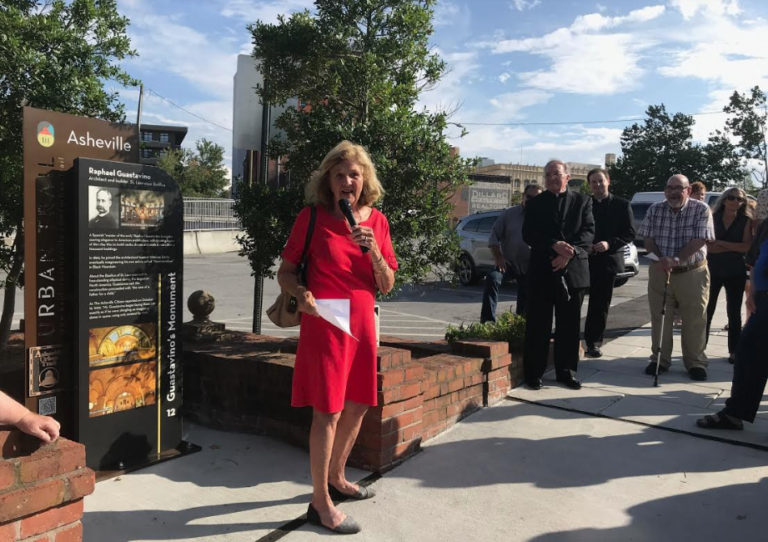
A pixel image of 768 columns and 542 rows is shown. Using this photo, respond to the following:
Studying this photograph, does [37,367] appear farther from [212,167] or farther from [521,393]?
[212,167]

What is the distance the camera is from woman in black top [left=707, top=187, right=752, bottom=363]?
643 cm

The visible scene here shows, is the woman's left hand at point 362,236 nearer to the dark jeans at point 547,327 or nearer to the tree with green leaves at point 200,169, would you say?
the dark jeans at point 547,327

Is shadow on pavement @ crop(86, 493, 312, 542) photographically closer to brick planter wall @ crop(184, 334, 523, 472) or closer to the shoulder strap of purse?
brick planter wall @ crop(184, 334, 523, 472)

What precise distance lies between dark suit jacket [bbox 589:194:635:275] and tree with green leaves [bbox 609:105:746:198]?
49.1 metres

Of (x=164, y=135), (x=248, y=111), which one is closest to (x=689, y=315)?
(x=248, y=111)

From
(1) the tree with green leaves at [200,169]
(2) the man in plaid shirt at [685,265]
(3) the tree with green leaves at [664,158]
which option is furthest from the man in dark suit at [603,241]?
(3) the tree with green leaves at [664,158]

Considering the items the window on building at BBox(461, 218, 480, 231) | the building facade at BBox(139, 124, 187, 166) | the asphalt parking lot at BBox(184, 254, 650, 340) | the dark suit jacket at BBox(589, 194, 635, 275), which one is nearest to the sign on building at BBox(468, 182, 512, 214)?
the asphalt parking lot at BBox(184, 254, 650, 340)

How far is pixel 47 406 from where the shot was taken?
136 inches

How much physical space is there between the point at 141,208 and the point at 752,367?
418 centimetres

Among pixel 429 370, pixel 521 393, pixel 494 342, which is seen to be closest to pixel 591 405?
pixel 521 393

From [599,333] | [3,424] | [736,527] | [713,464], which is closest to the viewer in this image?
[3,424]

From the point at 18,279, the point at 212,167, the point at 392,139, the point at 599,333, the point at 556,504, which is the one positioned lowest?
the point at 556,504

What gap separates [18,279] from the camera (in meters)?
4.93

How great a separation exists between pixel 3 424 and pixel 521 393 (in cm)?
388
